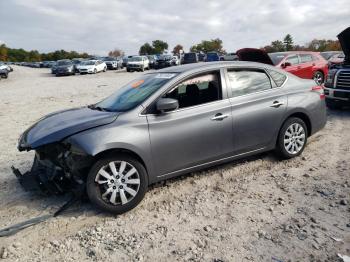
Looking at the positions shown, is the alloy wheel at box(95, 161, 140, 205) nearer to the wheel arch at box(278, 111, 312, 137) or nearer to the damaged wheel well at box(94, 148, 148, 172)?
the damaged wheel well at box(94, 148, 148, 172)

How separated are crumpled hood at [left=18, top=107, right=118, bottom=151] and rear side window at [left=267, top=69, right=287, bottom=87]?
8.64 feet

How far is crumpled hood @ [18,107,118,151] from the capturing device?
12.7ft

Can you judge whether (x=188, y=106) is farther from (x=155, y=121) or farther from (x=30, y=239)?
(x=30, y=239)

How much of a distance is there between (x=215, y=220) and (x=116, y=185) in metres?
1.22

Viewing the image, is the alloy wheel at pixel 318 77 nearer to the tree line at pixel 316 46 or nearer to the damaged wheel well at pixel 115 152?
the damaged wheel well at pixel 115 152

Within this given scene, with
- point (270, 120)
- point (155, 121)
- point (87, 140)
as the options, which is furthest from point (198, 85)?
point (87, 140)

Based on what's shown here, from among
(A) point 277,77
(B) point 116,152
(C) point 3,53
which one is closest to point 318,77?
(A) point 277,77

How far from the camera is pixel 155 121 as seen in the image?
4105 millimetres

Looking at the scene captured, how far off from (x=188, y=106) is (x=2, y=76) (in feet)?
107


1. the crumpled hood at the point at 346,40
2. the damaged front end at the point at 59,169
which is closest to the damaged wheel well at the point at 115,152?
the damaged front end at the point at 59,169

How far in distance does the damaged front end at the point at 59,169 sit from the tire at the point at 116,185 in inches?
5.4

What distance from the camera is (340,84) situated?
8.81 m

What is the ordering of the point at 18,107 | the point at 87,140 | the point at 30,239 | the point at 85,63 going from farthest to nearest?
the point at 85,63, the point at 18,107, the point at 87,140, the point at 30,239

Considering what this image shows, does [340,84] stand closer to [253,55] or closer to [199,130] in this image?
[253,55]
